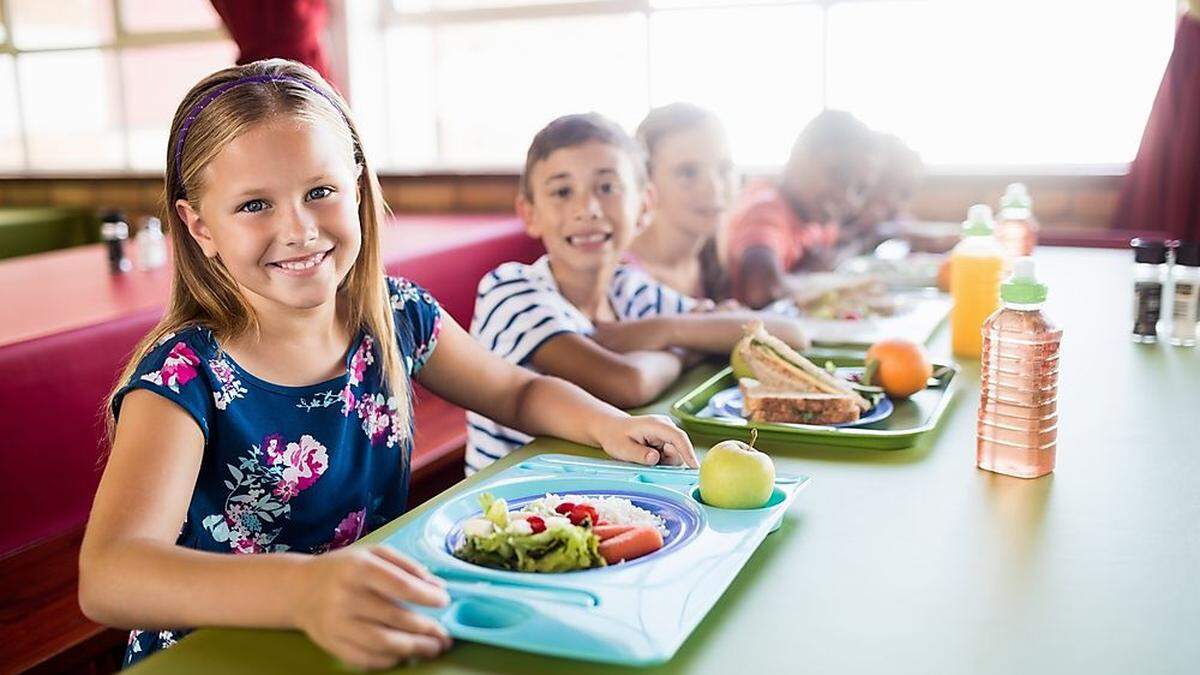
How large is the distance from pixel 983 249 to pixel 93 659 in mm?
1540

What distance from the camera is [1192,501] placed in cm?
110

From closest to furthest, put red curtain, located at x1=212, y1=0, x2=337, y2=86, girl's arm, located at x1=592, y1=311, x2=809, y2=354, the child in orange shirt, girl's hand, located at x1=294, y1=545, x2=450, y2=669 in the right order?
1. girl's hand, located at x1=294, y1=545, x2=450, y2=669
2. girl's arm, located at x1=592, y1=311, x2=809, y2=354
3. the child in orange shirt
4. red curtain, located at x1=212, y1=0, x2=337, y2=86

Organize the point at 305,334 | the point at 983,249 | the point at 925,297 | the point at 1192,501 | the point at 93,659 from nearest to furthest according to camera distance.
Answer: the point at 1192,501, the point at 305,334, the point at 93,659, the point at 983,249, the point at 925,297

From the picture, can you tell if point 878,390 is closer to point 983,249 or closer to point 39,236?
point 983,249

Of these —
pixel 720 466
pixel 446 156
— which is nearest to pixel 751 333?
pixel 720 466

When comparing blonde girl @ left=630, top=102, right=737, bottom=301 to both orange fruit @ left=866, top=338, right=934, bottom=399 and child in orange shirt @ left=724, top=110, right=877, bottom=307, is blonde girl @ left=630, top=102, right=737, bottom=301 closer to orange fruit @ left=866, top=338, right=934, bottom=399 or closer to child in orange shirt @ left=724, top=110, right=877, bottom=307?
child in orange shirt @ left=724, top=110, right=877, bottom=307

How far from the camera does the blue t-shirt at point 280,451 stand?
1125mm

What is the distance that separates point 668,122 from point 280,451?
147 centimetres

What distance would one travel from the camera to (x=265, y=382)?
1.20m

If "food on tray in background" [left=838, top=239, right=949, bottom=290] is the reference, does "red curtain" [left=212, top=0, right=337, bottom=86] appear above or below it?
above

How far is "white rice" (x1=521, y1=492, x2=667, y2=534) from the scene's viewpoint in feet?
3.24

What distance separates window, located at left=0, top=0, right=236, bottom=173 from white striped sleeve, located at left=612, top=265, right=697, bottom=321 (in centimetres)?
352

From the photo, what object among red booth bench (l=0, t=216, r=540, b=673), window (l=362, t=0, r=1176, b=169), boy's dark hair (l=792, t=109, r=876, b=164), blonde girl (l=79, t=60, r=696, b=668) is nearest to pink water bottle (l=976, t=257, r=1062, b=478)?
blonde girl (l=79, t=60, r=696, b=668)

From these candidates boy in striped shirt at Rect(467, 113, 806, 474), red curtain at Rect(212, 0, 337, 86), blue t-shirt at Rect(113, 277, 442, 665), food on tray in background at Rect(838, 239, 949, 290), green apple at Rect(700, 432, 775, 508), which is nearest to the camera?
green apple at Rect(700, 432, 775, 508)
